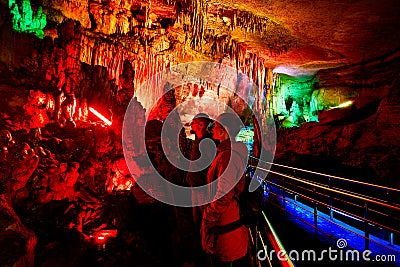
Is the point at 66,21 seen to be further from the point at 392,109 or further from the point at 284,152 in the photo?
the point at 392,109

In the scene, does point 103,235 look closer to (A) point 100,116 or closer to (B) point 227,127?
(A) point 100,116

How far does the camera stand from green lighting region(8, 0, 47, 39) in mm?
8047

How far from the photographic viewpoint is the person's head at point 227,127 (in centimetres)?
210

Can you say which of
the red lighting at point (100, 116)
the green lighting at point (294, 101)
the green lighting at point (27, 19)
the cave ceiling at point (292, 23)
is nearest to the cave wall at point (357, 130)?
the green lighting at point (294, 101)

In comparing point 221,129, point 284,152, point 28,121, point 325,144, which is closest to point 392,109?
point 325,144

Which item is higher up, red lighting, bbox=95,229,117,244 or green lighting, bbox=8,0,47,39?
green lighting, bbox=8,0,47,39

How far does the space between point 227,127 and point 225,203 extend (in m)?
0.65

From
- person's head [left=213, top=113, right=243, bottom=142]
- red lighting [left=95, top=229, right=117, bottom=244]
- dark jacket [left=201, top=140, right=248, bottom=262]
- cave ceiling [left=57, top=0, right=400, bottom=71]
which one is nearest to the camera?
dark jacket [left=201, top=140, right=248, bottom=262]

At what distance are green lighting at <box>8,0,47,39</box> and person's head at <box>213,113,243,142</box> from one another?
948cm

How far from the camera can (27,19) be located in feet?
27.7

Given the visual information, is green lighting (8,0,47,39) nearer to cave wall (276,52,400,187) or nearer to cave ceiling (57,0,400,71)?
cave ceiling (57,0,400,71)

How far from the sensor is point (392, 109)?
805 centimetres

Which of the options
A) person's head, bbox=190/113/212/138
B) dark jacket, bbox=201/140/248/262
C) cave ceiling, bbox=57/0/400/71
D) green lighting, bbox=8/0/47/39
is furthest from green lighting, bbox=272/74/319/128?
dark jacket, bbox=201/140/248/262

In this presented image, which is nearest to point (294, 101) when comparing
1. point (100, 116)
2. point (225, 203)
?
point (100, 116)
